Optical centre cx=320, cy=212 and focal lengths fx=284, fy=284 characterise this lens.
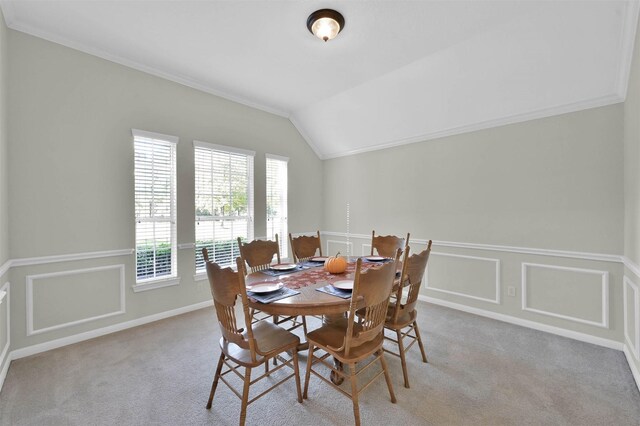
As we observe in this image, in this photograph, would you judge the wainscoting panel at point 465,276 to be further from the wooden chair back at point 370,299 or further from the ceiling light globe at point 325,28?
the ceiling light globe at point 325,28

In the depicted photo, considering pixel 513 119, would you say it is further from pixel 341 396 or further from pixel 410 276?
pixel 341 396

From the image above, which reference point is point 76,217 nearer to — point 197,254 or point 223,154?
point 197,254

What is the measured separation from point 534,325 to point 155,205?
4.61m

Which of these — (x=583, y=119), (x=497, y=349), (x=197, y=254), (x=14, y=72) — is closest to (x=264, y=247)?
(x=197, y=254)

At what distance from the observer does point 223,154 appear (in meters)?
4.05

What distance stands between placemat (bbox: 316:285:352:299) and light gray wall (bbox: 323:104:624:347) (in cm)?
248

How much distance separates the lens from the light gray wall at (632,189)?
217 cm

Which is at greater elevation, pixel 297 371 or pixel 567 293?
pixel 567 293

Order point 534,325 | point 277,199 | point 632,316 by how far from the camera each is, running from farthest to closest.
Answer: point 277,199 < point 534,325 < point 632,316

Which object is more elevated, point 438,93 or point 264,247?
point 438,93

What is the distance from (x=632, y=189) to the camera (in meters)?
2.39

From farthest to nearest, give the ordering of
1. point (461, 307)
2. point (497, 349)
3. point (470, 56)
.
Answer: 1. point (461, 307)
2. point (470, 56)
3. point (497, 349)

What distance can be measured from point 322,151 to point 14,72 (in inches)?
156

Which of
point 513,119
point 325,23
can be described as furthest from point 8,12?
point 513,119
